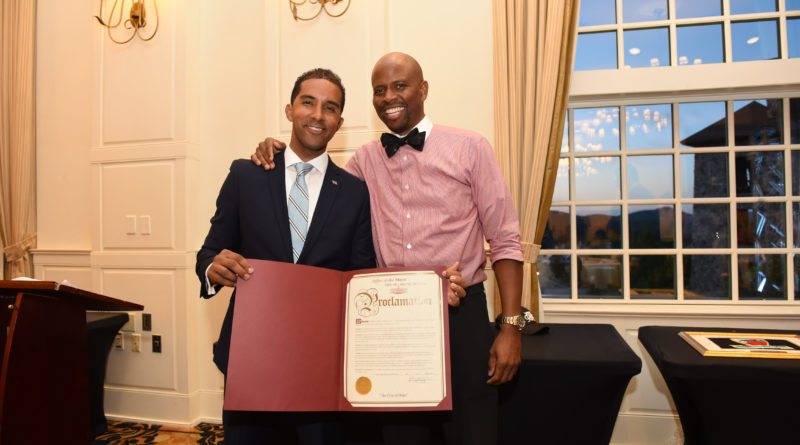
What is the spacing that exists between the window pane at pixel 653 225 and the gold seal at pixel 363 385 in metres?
2.56

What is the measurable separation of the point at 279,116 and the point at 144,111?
106cm

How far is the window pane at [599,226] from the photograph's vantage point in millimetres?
3219

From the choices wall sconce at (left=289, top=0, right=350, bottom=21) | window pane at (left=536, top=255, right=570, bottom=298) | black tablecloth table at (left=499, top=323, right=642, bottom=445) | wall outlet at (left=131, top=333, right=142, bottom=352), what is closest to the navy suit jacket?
black tablecloth table at (left=499, top=323, right=642, bottom=445)

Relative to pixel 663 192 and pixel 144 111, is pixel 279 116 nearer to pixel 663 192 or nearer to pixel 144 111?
pixel 144 111

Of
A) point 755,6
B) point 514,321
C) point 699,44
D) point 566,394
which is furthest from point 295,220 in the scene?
point 755,6

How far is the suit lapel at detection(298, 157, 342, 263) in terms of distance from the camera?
60.4 inches

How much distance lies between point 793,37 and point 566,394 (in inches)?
110

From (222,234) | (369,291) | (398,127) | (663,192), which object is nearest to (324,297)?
(369,291)

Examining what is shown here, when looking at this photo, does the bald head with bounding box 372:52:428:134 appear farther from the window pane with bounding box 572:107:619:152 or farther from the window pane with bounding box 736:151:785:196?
the window pane with bounding box 736:151:785:196

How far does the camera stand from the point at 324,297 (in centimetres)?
137

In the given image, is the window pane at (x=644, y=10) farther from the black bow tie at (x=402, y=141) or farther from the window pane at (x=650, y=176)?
the black bow tie at (x=402, y=141)

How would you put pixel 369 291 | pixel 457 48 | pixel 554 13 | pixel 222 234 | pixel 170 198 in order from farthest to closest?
pixel 170 198, pixel 457 48, pixel 554 13, pixel 222 234, pixel 369 291

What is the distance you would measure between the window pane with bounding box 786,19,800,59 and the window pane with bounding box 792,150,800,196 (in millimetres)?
621

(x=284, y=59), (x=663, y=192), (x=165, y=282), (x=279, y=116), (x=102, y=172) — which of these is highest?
(x=284, y=59)
